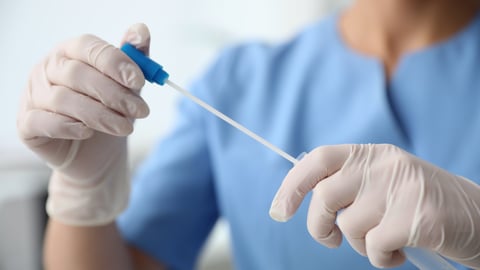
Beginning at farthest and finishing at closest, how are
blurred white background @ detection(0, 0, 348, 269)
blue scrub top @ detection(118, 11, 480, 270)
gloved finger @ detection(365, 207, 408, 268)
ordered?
blurred white background @ detection(0, 0, 348, 269)
blue scrub top @ detection(118, 11, 480, 270)
gloved finger @ detection(365, 207, 408, 268)

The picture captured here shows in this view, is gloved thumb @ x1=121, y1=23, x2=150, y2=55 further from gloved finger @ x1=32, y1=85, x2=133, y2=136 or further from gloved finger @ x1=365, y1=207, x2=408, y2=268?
gloved finger @ x1=365, y1=207, x2=408, y2=268

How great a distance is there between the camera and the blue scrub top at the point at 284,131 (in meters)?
0.92

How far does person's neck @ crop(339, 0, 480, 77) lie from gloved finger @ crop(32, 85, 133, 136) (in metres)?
0.50

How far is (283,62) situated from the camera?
3.45ft

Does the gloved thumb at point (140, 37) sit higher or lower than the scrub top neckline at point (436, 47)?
lower

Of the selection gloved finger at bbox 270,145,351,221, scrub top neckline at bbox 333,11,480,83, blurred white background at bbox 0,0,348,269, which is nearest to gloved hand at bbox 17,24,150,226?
gloved finger at bbox 270,145,351,221

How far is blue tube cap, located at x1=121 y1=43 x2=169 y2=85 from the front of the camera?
0.63 m

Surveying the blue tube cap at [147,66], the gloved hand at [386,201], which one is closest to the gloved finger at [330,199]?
the gloved hand at [386,201]

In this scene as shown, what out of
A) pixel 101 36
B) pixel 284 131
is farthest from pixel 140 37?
pixel 101 36

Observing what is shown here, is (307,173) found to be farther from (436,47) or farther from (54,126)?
(436,47)

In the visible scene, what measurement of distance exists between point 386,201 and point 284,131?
0.39 m

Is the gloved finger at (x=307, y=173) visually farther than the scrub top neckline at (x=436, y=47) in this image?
No

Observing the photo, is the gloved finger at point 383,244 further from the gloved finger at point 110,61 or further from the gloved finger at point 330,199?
the gloved finger at point 110,61

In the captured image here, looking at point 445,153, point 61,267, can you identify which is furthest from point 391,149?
point 61,267
